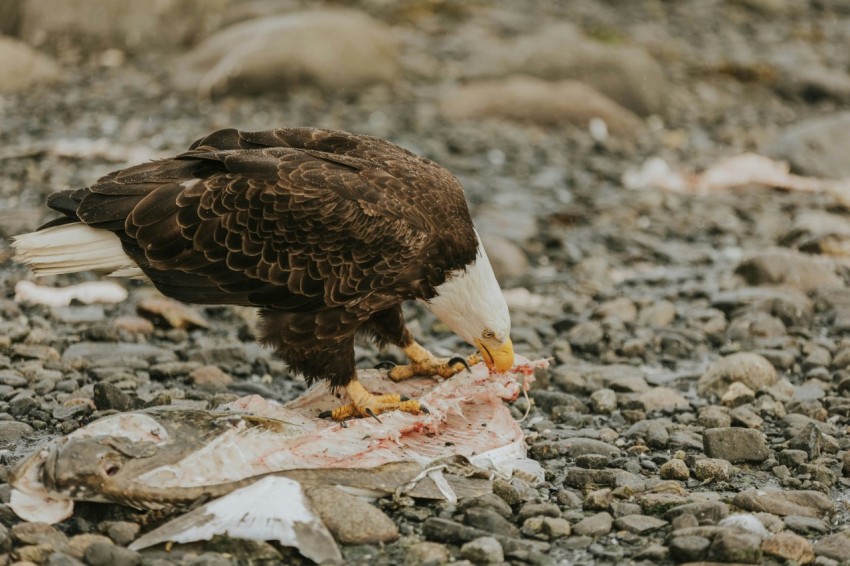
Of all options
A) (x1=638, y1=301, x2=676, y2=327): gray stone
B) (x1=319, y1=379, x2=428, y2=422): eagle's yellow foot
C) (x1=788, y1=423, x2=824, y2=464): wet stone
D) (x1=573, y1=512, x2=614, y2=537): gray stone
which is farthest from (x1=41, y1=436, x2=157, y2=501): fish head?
(x1=638, y1=301, x2=676, y2=327): gray stone

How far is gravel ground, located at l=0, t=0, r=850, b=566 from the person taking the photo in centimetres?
435

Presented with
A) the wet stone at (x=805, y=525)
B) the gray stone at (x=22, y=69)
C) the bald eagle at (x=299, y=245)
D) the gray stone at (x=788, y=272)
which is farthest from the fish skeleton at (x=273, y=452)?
the gray stone at (x=22, y=69)

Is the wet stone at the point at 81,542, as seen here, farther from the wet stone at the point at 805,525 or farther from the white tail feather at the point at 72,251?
the wet stone at the point at 805,525

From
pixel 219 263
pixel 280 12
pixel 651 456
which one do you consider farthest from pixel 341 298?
pixel 280 12

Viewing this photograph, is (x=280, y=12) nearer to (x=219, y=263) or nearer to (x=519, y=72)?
(x=519, y=72)

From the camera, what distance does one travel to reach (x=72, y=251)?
17.7 ft

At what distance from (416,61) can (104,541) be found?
11332mm

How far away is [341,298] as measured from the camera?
17.3 ft

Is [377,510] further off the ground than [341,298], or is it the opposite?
[341,298]

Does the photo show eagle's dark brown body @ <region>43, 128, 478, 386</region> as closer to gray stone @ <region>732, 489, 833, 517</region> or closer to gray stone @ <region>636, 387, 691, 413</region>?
gray stone @ <region>636, 387, 691, 413</region>

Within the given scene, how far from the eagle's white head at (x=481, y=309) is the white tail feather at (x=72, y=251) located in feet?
4.76

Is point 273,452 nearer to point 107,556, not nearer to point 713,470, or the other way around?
point 107,556

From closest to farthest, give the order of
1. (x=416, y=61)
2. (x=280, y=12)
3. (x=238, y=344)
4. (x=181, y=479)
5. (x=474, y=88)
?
(x=181, y=479) < (x=238, y=344) < (x=474, y=88) < (x=416, y=61) < (x=280, y=12)

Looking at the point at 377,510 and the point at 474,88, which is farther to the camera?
the point at 474,88
